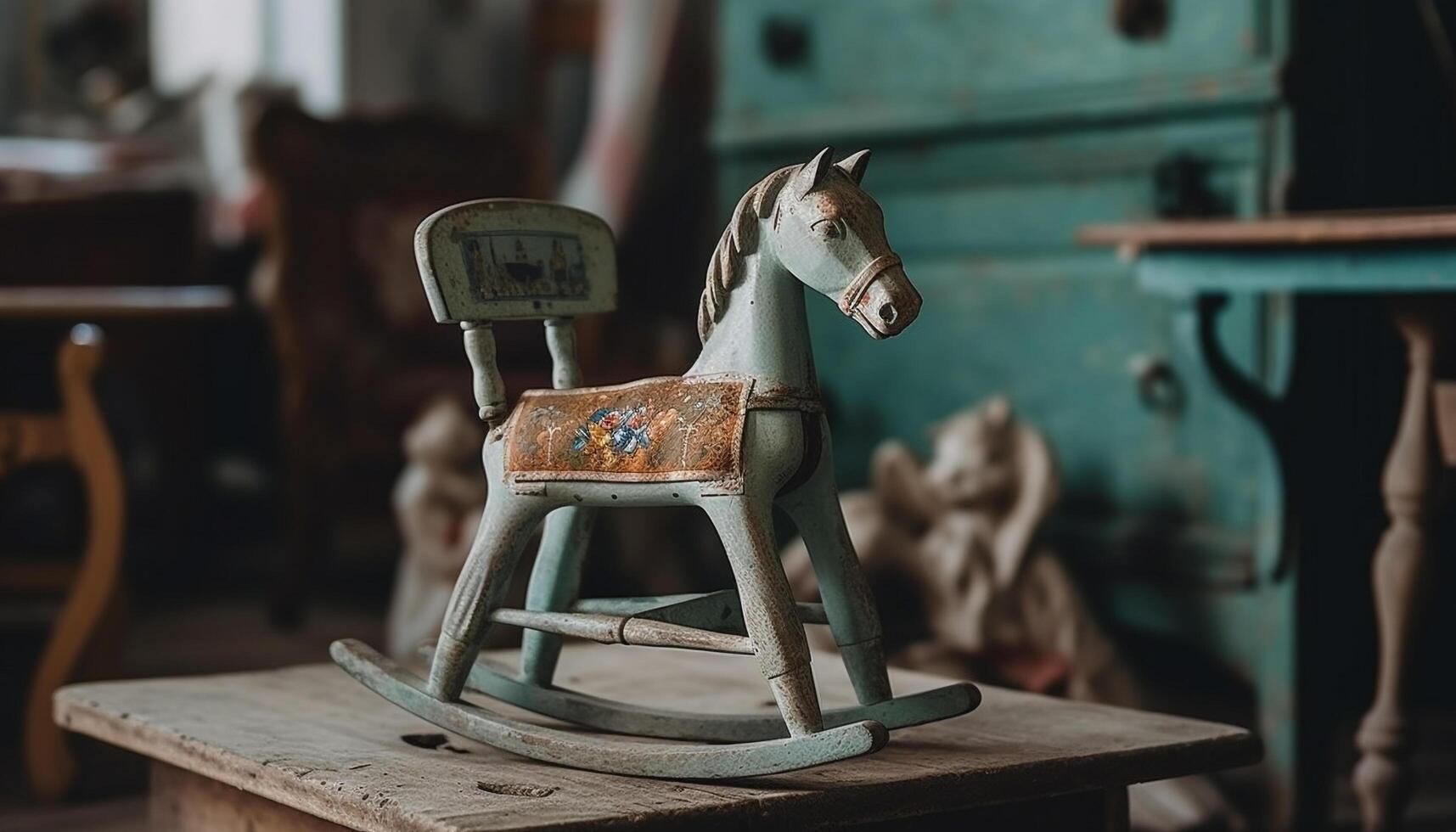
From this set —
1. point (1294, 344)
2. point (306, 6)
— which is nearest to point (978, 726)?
point (1294, 344)

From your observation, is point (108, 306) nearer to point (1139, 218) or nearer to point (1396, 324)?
point (1139, 218)

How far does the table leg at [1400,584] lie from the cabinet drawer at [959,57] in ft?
2.20

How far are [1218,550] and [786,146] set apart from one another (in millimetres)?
1129

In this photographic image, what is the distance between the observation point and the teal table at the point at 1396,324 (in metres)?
1.94

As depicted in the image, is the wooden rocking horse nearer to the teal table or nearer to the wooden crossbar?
the wooden crossbar

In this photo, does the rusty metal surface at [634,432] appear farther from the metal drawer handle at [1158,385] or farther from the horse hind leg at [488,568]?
the metal drawer handle at [1158,385]

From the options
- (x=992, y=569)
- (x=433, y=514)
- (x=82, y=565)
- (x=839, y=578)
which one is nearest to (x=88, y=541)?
(x=82, y=565)

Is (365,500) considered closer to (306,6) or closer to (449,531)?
(449,531)

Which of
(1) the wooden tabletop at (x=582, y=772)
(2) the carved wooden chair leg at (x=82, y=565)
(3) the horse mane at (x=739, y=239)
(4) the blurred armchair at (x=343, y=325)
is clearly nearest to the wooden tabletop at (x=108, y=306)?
(2) the carved wooden chair leg at (x=82, y=565)

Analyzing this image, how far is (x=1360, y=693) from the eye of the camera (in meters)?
2.86

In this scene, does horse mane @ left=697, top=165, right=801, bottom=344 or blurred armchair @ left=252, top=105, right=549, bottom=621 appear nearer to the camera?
horse mane @ left=697, top=165, right=801, bottom=344

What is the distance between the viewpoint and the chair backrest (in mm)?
1310

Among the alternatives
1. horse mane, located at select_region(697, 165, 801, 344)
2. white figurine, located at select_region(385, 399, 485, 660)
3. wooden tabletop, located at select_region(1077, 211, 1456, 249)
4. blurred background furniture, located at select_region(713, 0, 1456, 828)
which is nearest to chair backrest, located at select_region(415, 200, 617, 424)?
horse mane, located at select_region(697, 165, 801, 344)

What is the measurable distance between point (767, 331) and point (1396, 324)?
40.7 inches
